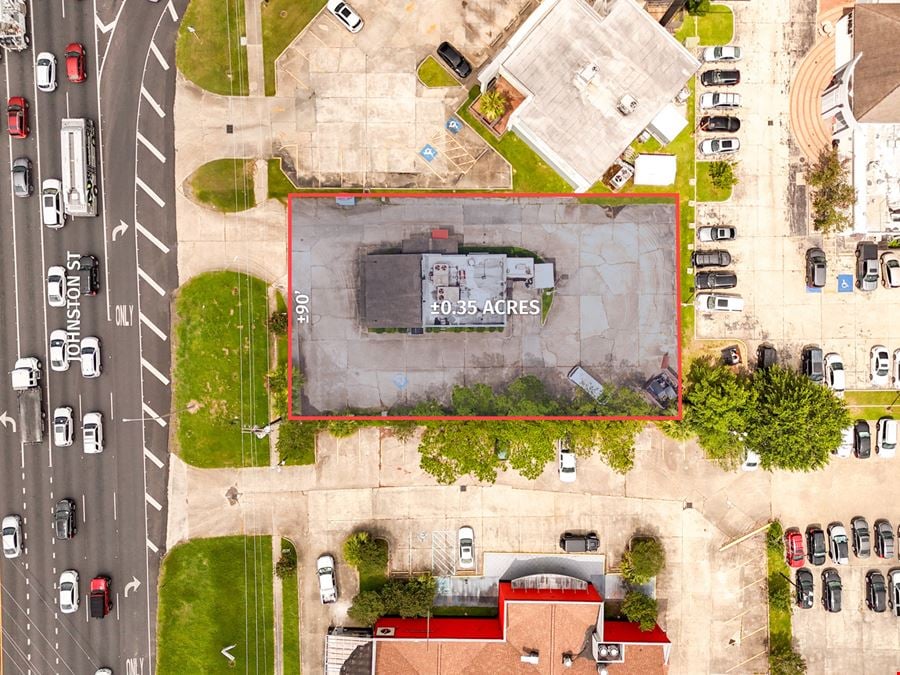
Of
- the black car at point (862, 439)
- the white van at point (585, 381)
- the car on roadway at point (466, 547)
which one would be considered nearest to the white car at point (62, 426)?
the car on roadway at point (466, 547)

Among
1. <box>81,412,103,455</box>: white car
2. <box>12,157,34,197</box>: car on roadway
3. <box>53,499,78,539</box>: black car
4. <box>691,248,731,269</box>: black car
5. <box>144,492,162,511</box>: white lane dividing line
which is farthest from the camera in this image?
<box>144,492,162,511</box>: white lane dividing line

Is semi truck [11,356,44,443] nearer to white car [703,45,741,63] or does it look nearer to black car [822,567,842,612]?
white car [703,45,741,63]

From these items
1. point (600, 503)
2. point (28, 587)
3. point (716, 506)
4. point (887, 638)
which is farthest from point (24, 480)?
point (887, 638)

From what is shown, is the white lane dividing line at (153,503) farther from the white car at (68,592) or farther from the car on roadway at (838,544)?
the car on roadway at (838,544)

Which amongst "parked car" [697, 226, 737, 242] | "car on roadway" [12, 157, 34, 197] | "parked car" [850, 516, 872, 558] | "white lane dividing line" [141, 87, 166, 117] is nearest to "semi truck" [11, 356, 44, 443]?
"car on roadway" [12, 157, 34, 197]

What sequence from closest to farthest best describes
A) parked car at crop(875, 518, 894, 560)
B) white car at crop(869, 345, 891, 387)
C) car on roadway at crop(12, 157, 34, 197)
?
1. car on roadway at crop(12, 157, 34, 197)
2. white car at crop(869, 345, 891, 387)
3. parked car at crop(875, 518, 894, 560)

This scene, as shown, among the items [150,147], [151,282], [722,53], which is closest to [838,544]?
[722,53]
